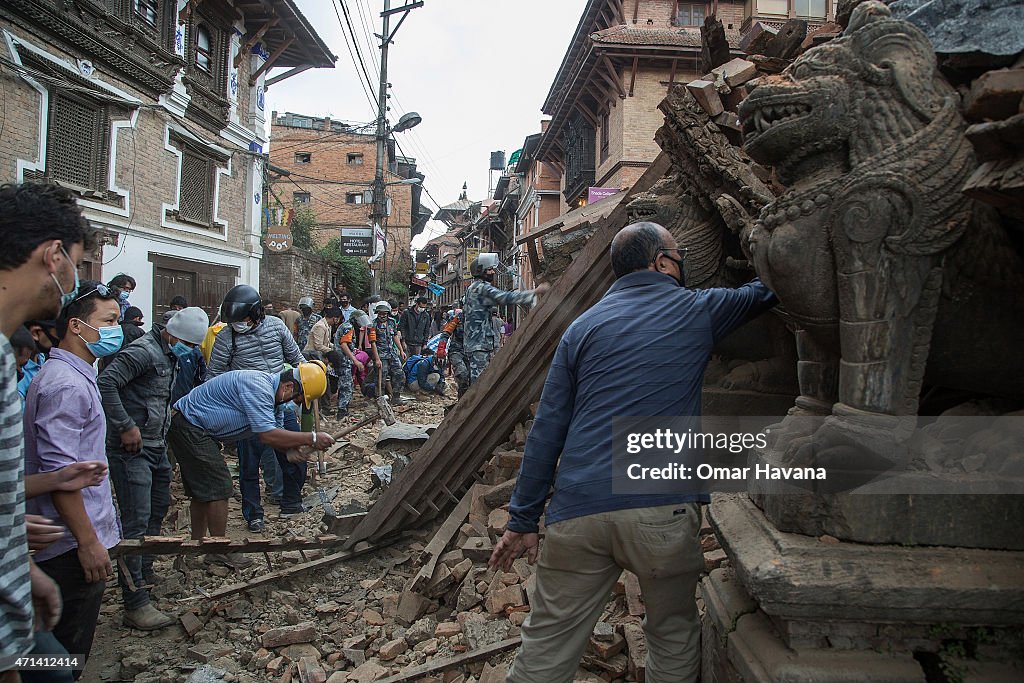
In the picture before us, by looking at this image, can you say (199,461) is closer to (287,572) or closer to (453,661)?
(287,572)

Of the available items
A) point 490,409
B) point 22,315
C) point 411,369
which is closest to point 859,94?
point 22,315

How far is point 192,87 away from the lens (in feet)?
47.6

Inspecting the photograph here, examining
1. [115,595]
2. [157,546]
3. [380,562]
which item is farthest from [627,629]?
[115,595]

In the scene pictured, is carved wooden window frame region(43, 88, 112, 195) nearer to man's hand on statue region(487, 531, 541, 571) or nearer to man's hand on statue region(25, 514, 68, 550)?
man's hand on statue region(25, 514, 68, 550)

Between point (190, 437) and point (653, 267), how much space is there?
12.3 ft

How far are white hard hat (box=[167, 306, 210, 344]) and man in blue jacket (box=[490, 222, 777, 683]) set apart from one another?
10.5ft

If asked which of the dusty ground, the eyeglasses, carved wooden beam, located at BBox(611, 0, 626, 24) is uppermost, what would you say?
carved wooden beam, located at BBox(611, 0, 626, 24)

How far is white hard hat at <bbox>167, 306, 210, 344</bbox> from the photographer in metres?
4.45

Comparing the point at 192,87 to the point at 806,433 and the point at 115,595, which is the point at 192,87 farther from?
the point at 806,433

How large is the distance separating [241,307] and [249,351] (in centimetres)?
38

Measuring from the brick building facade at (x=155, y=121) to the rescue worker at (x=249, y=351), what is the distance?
7.36 meters

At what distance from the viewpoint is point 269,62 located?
1739cm

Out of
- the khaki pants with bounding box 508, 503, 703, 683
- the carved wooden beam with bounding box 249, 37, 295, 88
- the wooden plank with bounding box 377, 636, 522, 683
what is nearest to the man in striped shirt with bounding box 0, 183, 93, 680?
the khaki pants with bounding box 508, 503, 703, 683

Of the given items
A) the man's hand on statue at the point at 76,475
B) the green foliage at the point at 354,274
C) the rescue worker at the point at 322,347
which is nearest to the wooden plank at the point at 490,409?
the man's hand on statue at the point at 76,475
